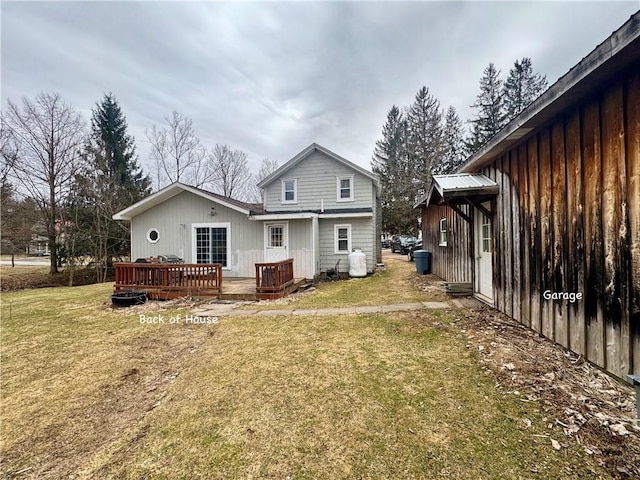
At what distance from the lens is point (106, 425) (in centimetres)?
298

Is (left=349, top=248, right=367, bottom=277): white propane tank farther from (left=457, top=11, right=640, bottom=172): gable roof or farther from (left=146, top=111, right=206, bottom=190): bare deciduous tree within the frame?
(left=146, top=111, right=206, bottom=190): bare deciduous tree

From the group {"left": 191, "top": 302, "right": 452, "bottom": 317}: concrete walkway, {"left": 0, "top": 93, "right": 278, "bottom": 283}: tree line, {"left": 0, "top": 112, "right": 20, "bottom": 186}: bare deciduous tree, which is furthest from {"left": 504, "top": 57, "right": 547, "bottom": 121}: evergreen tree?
{"left": 0, "top": 112, "right": 20, "bottom": 186}: bare deciduous tree

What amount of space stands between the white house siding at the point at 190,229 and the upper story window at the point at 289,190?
7.82 feet

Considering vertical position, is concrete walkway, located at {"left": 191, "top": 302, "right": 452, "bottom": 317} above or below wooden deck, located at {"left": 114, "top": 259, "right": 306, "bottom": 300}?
below

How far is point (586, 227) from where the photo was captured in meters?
3.57

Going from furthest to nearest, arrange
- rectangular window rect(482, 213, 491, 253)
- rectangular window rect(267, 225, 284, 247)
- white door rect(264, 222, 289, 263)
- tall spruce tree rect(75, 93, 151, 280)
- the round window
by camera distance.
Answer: tall spruce tree rect(75, 93, 151, 280), the round window, rectangular window rect(267, 225, 284, 247), white door rect(264, 222, 289, 263), rectangular window rect(482, 213, 491, 253)

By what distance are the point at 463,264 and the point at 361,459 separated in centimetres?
740

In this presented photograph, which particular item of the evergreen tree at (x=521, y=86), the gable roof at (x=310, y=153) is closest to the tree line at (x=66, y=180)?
the gable roof at (x=310, y=153)

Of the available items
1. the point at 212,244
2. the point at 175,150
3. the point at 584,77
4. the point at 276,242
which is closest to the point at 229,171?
the point at 175,150

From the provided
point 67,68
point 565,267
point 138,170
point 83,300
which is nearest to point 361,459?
point 565,267

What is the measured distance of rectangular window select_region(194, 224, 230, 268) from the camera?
12484 millimetres

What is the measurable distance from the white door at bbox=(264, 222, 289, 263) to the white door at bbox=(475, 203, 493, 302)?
734 cm

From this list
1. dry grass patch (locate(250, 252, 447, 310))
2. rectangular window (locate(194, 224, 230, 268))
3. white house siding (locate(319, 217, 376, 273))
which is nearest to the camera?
dry grass patch (locate(250, 252, 447, 310))

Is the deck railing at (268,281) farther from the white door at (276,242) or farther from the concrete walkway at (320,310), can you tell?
the white door at (276,242)
